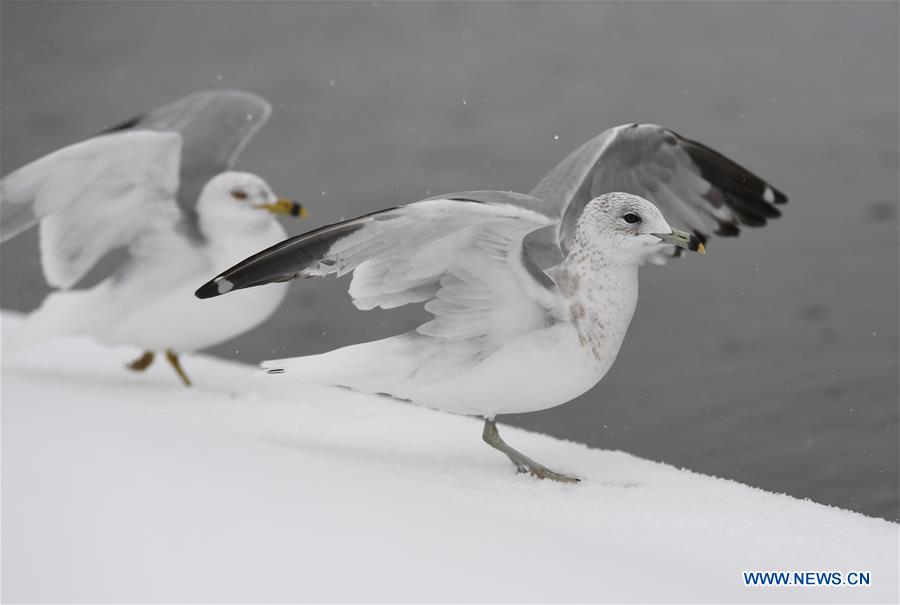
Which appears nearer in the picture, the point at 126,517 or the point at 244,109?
the point at 126,517

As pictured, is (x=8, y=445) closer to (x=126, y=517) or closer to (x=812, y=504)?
(x=126, y=517)

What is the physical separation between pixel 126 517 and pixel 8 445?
50 centimetres

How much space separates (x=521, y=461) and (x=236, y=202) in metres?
1.50

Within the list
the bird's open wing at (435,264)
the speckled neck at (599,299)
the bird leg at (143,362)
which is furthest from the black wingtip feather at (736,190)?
the bird leg at (143,362)

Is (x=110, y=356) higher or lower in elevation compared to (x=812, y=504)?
lower

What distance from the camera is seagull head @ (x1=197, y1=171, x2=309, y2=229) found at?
3.99 metres

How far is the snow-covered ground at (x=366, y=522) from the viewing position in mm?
2213

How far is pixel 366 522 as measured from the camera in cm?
244

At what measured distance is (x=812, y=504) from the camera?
2.91m

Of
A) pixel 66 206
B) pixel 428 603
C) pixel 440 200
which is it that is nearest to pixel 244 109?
pixel 66 206

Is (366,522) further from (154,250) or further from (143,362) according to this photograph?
(143,362)

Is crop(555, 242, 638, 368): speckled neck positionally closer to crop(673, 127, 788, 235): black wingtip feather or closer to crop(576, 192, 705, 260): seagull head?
crop(576, 192, 705, 260): seagull head

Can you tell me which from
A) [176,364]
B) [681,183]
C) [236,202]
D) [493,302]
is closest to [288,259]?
[493,302]

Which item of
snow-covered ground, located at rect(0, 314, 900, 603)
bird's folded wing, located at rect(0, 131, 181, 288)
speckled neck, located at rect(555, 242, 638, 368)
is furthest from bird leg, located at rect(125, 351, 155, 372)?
speckled neck, located at rect(555, 242, 638, 368)
